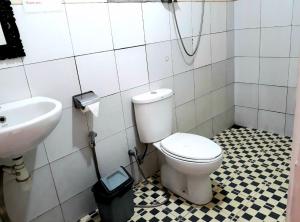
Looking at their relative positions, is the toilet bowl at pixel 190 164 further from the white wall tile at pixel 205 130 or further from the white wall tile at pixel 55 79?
the white wall tile at pixel 55 79

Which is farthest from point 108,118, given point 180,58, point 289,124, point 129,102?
point 289,124

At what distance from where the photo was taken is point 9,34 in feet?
3.85

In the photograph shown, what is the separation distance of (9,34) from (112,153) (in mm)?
963

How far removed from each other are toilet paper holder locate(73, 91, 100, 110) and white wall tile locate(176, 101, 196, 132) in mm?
872

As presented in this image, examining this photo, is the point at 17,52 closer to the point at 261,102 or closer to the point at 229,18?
the point at 229,18

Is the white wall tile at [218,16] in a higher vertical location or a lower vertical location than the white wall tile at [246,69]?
higher

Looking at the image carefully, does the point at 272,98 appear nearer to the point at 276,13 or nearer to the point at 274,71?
the point at 274,71

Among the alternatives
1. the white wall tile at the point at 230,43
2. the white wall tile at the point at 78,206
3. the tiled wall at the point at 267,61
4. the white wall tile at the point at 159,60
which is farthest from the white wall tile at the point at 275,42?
the white wall tile at the point at 78,206

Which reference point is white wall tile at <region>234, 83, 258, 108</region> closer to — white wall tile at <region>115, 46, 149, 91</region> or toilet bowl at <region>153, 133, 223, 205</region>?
toilet bowl at <region>153, 133, 223, 205</region>

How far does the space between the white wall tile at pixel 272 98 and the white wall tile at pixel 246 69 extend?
5.2 inches

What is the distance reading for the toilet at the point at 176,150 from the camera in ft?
4.99

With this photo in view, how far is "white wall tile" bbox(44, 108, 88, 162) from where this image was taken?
1.43 meters

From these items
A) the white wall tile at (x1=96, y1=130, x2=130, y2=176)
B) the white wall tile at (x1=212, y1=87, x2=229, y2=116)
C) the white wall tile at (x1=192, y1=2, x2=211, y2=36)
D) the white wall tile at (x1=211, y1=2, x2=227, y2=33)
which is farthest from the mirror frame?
the white wall tile at (x1=212, y1=87, x2=229, y2=116)

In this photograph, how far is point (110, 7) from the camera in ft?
4.97
